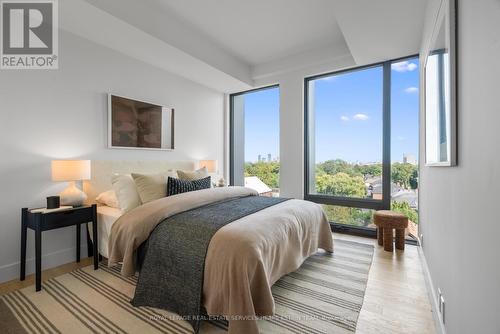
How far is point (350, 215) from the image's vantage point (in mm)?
3662

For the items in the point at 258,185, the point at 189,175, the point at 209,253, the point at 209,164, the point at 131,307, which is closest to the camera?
the point at 209,253

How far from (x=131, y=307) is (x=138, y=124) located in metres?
2.32

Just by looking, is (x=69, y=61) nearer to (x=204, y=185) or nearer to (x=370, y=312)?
(x=204, y=185)

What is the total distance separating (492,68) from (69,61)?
11.3ft

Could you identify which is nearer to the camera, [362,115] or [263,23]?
[263,23]

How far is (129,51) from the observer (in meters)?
3.03

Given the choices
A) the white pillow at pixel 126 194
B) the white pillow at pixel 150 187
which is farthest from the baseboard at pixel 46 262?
the white pillow at pixel 150 187

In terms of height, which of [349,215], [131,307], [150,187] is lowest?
[131,307]

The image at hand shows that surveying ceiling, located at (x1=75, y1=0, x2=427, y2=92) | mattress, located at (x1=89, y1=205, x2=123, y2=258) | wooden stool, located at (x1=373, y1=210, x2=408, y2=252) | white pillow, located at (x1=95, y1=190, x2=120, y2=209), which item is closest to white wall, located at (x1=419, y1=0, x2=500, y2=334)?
ceiling, located at (x1=75, y1=0, x2=427, y2=92)

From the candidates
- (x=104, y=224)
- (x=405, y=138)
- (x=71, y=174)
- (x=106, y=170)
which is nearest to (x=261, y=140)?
(x=405, y=138)

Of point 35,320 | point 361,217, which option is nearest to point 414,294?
point 361,217

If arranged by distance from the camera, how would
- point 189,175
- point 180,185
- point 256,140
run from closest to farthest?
1. point 180,185
2. point 189,175
3. point 256,140

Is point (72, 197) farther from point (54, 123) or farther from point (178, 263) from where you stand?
point (178, 263)

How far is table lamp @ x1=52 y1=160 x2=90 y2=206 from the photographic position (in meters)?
2.23
